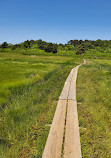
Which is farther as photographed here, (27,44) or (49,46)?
(27,44)

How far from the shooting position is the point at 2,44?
92.5 m

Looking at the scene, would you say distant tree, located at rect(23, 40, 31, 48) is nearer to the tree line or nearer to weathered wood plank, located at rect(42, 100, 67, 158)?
the tree line

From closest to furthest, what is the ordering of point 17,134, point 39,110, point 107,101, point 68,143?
1. point 68,143
2. point 17,134
3. point 39,110
4. point 107,101

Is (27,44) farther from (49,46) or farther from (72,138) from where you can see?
(72,138)

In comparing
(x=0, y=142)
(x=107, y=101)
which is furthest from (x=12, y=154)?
(x=107, y=101)

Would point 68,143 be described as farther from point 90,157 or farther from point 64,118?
point 64,118

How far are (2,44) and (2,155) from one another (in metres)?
104

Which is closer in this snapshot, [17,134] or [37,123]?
[17,134]

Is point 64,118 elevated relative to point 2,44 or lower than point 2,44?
lower

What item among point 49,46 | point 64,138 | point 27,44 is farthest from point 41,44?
point 64,138

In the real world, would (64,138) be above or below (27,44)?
below

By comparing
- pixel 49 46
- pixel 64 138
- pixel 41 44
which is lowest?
pixel 64 138

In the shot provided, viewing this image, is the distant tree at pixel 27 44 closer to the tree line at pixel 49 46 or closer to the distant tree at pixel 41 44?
the tree line at pixel 49 46

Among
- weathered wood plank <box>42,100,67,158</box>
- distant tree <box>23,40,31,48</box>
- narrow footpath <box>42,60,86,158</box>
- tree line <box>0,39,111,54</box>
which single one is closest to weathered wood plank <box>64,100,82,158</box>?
narrow footpath <box>42,60,86,158</box>
